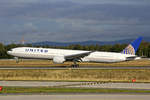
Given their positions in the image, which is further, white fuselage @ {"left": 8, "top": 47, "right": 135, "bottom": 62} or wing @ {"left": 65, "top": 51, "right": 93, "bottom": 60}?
white fuselage @ {"left": 8, "top": 47, "right": 135, "bottom": 62}

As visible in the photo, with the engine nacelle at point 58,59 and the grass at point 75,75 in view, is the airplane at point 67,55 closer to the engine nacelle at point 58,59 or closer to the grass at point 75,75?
the engine nacelle at point 58,59

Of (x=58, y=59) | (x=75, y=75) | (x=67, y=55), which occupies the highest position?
(x=67, y=55)

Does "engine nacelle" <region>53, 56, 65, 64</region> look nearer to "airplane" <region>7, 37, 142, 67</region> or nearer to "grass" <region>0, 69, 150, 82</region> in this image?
"airplane" <region>7, 37, 142, 67</region>

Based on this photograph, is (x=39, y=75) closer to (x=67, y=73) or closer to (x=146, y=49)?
(x=67, y=73)

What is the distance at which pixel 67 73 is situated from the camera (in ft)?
136

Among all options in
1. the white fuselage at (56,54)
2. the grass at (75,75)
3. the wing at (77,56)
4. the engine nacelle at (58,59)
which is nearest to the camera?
the grass at (75,75)

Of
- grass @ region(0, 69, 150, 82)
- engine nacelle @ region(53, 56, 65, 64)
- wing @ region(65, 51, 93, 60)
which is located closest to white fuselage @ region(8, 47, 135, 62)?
wing @ region(65, 51, 93, 60)

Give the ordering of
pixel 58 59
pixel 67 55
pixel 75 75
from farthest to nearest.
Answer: pixel 67 55 < pixel 58 59 < pixel 75 75

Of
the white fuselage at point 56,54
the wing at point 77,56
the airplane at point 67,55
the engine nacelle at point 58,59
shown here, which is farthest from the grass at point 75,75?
the white fuselage at point 56,54

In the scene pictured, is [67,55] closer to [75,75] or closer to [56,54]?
[56,54]

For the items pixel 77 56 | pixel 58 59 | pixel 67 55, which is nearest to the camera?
pixel 58 59

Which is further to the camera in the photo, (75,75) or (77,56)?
(77,56)

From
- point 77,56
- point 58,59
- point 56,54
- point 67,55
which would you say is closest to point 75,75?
point 58,59

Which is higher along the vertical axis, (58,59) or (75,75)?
(58,59)
